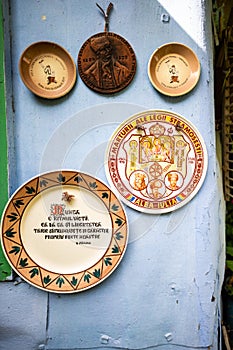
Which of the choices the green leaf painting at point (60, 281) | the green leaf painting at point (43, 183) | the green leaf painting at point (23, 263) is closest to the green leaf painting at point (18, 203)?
the green leaf painting at point (43, 183)

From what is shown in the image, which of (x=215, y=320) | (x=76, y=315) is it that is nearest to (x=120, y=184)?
(x=76, y=315)

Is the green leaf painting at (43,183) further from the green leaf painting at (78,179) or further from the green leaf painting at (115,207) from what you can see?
the green leaf painting at (115,207)

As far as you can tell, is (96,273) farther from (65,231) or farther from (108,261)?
(65,231)

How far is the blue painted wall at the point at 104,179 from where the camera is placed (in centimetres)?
125

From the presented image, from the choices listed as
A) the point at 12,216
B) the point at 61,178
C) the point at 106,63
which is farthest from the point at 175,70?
the point at 12,216

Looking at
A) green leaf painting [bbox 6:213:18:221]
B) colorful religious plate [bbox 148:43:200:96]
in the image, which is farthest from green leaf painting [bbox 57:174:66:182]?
colorful religious plate [bbox 148:43:200:96]

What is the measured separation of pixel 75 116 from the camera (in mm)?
1272

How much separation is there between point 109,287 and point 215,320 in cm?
47

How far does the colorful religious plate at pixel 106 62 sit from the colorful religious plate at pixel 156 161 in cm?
16

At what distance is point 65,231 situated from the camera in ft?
4.24

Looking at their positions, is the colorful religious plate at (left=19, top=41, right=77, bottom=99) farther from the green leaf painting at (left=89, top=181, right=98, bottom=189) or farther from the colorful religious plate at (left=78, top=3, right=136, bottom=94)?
the green leaf painting at (left=89, top=181, right=98, bottom=189)

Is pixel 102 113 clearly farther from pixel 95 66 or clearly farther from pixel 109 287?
pixel 109 287

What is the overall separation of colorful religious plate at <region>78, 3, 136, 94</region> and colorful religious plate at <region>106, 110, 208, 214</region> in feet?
0.52

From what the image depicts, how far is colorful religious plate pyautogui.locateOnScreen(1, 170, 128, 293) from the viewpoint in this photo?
126 centimetres
